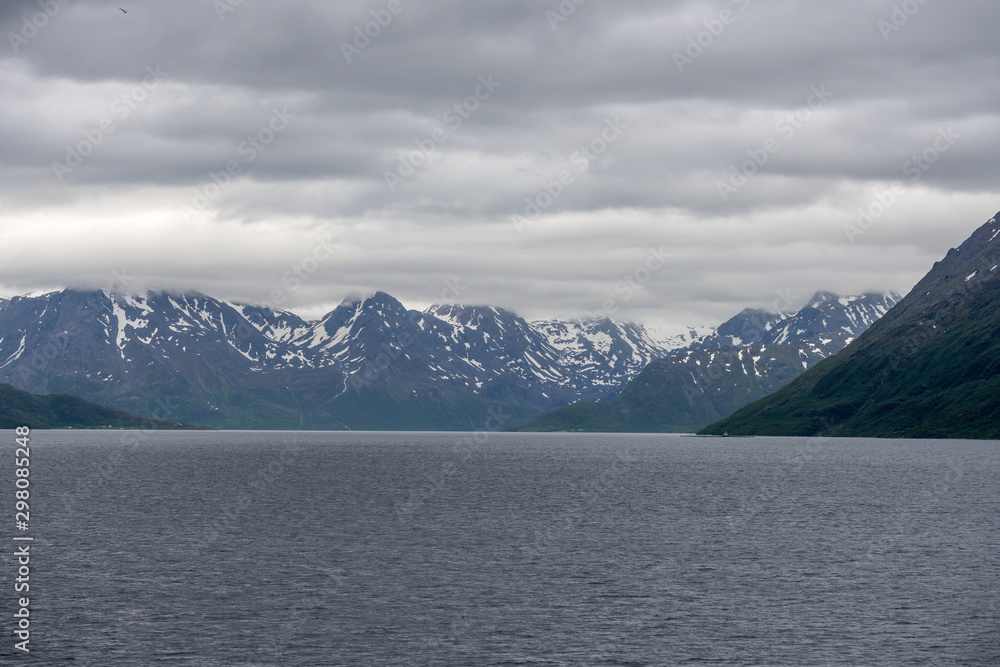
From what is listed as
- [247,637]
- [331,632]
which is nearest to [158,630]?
[247,637]

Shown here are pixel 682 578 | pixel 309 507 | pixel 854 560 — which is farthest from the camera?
pixel 309 507

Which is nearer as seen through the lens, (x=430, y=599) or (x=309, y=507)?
(x=430, y=599)

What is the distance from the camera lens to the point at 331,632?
71.9m

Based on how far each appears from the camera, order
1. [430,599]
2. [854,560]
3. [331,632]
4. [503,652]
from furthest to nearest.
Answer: [854,560] → [430,599] → [331,632] → [503,652]

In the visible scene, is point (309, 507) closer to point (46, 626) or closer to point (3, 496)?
point (3, 496)

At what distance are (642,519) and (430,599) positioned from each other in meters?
65.2

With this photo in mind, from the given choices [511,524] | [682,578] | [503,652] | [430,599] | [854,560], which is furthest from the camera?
[511,524]

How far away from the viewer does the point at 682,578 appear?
307ft

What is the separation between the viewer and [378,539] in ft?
388

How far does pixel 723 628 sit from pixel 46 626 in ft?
171

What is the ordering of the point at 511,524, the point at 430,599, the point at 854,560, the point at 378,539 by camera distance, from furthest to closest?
the point at 511,524 → the point at 378,539 → the point at 854,560 → the point at 430,599

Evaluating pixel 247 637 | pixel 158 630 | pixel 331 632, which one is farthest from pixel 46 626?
pixel 331 632

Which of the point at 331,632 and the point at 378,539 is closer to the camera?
the point at 331,632

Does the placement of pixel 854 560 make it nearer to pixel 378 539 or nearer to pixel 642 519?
pixel 642 519
